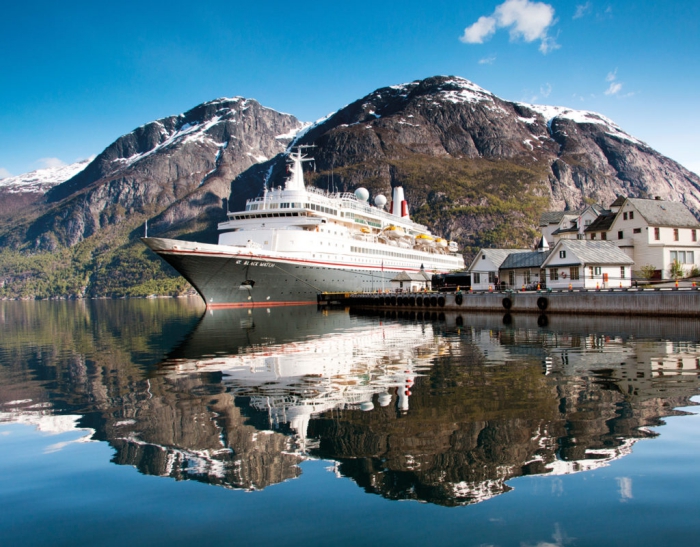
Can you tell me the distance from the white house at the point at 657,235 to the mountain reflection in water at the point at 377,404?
26.6m

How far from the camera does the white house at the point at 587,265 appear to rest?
4566cm

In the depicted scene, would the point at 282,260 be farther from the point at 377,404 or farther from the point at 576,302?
the point at 377,404

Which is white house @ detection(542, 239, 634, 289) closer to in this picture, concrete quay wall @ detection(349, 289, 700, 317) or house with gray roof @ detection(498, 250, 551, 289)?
house with gray roof @ detection(498, 250, 551, 289)

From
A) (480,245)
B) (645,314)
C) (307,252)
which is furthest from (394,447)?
(480,245)

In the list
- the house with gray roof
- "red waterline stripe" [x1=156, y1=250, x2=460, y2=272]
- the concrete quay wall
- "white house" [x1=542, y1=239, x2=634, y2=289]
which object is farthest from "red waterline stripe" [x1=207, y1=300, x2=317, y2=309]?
"white house" [x1=542, y1=239, x2=634, y2=289]

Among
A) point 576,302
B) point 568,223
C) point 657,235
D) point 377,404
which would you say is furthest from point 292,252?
point 377,404

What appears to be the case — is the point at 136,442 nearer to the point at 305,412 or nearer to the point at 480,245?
the point at 305,412

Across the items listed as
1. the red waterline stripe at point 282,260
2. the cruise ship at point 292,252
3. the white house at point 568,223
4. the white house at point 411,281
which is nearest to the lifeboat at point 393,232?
the cruise ship at point 292,252

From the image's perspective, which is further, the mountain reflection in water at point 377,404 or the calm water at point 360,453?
the mountain reflection in water at point 377,404

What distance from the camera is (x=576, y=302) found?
41594mm

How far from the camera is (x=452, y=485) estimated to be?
26.7 feet

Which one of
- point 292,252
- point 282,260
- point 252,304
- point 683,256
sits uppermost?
point 292,252

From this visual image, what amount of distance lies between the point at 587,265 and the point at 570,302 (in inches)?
218

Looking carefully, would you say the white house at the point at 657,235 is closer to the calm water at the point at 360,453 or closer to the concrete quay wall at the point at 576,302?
the concrete quay wall at the point at 576,302
